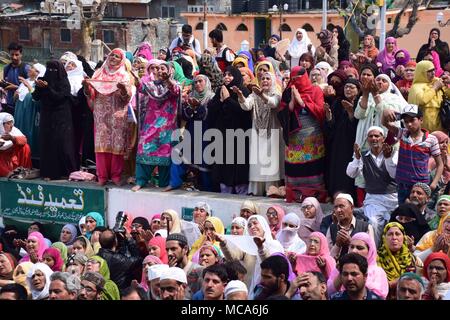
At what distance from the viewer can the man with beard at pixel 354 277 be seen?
7.09 m

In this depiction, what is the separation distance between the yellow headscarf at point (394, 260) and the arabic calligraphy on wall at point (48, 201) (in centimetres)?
356

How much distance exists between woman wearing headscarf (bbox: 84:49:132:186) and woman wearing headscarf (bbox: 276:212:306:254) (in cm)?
233

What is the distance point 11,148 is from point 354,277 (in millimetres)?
5164

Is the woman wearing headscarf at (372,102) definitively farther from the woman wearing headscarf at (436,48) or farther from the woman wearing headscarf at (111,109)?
the woman wearing headscarf at (436,48)

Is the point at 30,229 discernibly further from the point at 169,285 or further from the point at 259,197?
the point at 169,285

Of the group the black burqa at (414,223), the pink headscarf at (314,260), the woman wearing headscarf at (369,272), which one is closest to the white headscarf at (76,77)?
the pink headscarf at (314,260)

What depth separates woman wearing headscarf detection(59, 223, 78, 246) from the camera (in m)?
10.2

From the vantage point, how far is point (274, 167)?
10.1m

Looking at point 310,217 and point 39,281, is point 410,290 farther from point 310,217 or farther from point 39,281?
point 39,281

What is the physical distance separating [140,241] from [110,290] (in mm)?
1432

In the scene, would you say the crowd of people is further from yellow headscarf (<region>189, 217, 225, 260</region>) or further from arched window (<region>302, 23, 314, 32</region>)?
arched window (<region>302, 23, 314, 32</region>)

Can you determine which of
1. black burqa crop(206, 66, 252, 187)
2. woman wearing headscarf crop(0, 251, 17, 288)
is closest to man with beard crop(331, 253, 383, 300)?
woman wearing headscarf crop(0, 251, 17, 288)

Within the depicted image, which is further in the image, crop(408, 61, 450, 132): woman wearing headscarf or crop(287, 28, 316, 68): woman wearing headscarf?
crop(287, 28, 316, 68): woman wearing headscarf
